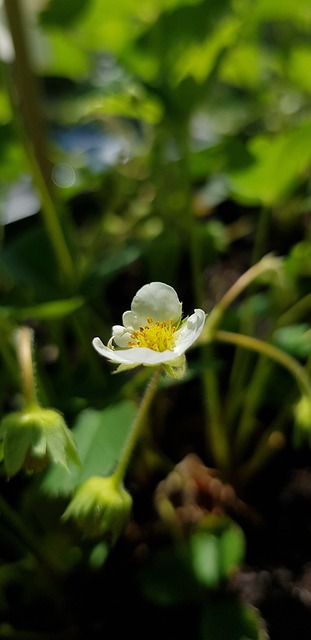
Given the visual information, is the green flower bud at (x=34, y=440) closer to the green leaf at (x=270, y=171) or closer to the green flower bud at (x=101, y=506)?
the green flower bud at (x=101, y=506)

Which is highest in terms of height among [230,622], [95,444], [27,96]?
[27,96]

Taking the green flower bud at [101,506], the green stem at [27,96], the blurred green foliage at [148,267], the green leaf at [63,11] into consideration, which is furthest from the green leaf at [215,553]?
the green leaf at [63,11]

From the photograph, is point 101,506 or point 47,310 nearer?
point 101,506

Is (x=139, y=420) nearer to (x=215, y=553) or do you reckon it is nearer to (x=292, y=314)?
(x=215, y=553)

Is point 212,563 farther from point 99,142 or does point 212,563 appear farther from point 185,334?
point 99,142

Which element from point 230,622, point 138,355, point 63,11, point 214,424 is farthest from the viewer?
point 63,11

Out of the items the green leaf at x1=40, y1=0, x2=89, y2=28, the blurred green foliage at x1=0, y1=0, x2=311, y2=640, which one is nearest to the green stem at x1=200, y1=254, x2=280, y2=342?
the blurred green foliage at x1=0, y1=0, x2=311, y2=640

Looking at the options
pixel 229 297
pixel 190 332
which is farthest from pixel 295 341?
pixel 190 332
